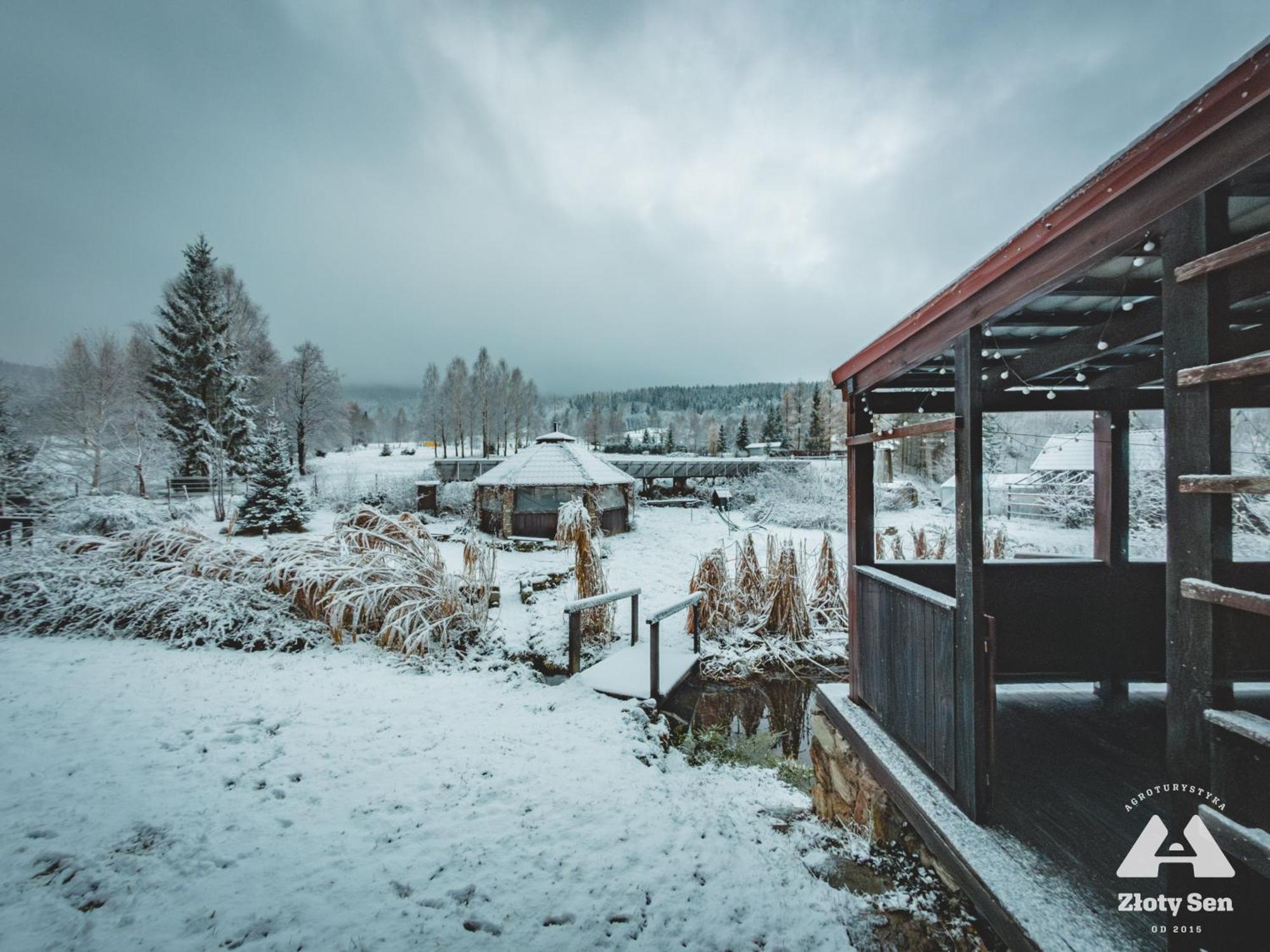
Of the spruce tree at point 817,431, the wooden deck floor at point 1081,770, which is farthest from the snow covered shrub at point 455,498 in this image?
the spruce tree at point 817,431

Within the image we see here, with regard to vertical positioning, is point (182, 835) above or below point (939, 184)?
below

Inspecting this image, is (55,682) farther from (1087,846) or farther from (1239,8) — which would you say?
(1239,8)

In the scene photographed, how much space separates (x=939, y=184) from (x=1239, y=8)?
34.5 feet

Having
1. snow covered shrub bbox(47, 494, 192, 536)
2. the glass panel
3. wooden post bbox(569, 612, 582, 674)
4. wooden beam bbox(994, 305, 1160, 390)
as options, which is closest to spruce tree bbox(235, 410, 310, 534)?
snow covered shrub bbox(47, 494, 192, 536)

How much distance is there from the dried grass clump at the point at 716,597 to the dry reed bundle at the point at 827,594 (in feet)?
3.91

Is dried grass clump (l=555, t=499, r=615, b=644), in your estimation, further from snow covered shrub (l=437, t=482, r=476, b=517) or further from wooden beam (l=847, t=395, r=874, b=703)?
snow covered shrub (l=437, t=482, r=476, b=517)

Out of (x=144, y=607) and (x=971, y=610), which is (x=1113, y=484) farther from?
(x=144, y=607)

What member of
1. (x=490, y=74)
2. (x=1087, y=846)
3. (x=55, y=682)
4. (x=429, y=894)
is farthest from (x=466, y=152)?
(x=1087, y=846)

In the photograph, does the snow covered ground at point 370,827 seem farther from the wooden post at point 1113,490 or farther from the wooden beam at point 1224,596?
the wooden post at point 1113,490

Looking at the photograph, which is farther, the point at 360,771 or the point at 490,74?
the point at 490,74

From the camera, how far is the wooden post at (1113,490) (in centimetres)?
366

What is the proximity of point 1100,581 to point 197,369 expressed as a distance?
75.8ft

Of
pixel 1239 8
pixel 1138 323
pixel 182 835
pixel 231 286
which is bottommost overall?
pixel 182 835

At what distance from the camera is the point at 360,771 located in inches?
123
